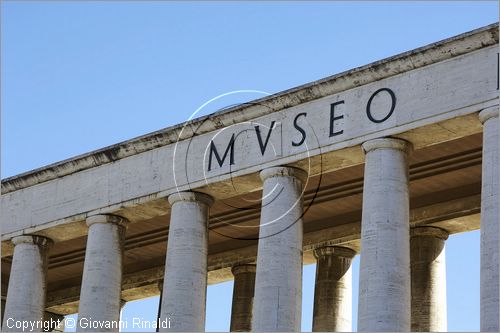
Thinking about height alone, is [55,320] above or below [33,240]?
below

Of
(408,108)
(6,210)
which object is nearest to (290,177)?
(408,108)

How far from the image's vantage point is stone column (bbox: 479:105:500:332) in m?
33.6

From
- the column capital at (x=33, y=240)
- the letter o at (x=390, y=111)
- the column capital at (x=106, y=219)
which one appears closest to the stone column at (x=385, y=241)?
the letter o at (x=390, y=111)

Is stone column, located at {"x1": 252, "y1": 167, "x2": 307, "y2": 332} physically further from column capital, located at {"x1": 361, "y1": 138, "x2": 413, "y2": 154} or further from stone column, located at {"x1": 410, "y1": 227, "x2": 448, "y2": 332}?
stone column, located at {"x1": 410, "y1": 227, "x2": 448, "y2": 332}

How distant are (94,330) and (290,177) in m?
7.95

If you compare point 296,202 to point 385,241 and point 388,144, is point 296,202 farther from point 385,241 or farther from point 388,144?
point 385,241

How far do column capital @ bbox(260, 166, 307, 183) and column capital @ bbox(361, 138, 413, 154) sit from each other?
2760mm

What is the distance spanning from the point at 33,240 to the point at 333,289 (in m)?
10.2

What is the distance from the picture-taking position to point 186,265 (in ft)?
134

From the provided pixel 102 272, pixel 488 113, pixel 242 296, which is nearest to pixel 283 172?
pixel 488 113

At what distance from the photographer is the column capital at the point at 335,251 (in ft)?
152

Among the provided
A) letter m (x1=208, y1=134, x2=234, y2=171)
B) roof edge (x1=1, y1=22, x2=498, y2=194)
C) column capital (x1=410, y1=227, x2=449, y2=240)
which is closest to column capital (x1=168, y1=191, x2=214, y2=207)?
letter m (x1=208, y1=134, x2=234, y2=171)

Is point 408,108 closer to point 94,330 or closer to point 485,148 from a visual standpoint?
point 485,148

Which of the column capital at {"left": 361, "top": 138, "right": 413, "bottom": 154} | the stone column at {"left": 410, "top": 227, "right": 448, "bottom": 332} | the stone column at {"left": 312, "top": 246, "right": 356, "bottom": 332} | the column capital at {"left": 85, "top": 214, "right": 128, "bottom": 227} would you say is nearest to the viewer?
the column capital at {"left": 361, "top": 138, "right": 413, "bottom": 154}
